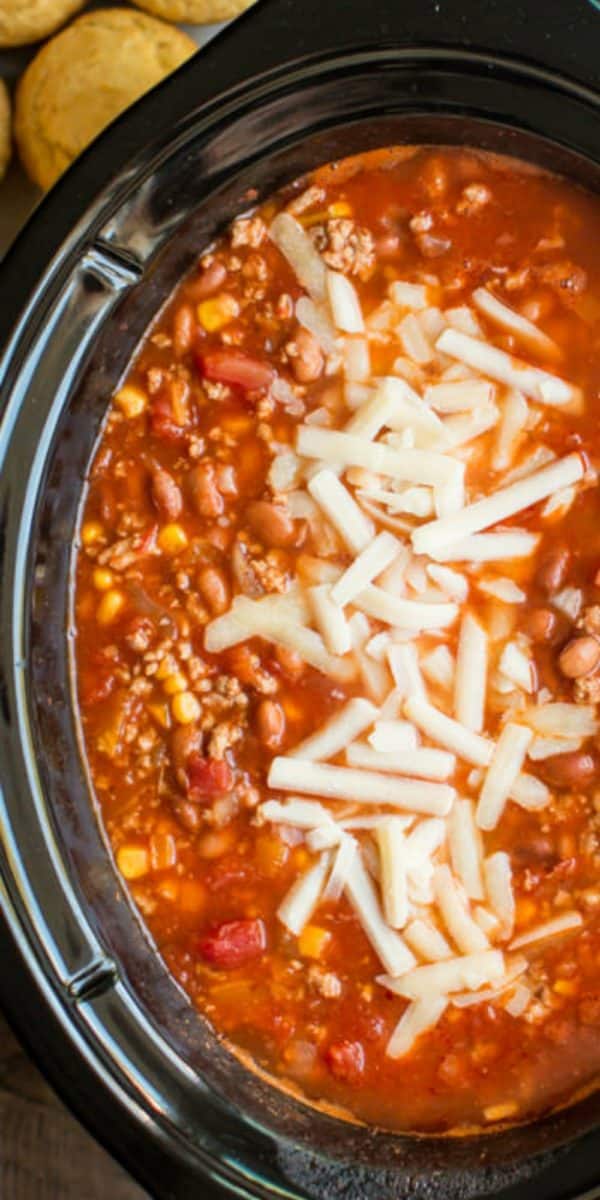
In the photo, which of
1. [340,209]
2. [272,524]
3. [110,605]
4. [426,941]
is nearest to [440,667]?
[272,524]

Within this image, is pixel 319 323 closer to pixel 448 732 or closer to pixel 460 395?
pixel 460 395

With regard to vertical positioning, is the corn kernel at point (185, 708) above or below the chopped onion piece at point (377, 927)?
above

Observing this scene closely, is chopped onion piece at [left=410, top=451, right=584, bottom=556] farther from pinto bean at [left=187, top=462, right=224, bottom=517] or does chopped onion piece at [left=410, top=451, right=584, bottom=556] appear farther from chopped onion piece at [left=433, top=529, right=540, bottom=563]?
pinto bean at [left=187, top=462, right=224, bottom=517]

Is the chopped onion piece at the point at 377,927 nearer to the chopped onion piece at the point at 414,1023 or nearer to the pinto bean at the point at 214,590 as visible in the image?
the chopped onion piece at the point at 414,1023

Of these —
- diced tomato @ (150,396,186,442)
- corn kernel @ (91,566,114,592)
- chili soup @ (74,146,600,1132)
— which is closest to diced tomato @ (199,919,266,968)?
chili soup @ (74,146,600,1132)

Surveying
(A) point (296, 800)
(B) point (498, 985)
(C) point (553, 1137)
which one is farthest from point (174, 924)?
(C) point (553, 1137)

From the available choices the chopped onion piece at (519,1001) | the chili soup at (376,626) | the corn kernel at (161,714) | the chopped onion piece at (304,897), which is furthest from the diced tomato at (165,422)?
the chopped onion piece at (519,1001)
